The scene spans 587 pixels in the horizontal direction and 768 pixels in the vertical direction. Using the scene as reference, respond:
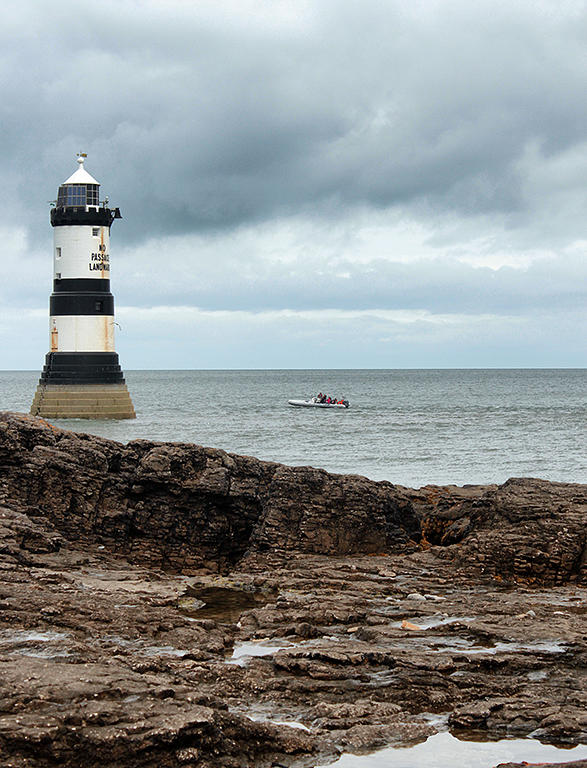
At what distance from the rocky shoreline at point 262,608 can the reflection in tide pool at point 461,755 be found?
15 centimetres

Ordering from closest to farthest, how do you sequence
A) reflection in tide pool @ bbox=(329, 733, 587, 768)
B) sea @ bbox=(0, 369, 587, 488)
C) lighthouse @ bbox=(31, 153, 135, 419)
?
reflection in tide pool @ bbox=(329, 733, 587, 768) < sea @ bbox=(0, 369, 587, 488) < lighthouse @ bbox=(31, 153, 135, 419)

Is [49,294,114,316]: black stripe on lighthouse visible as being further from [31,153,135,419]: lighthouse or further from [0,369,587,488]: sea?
[0,369,587,488]: sea

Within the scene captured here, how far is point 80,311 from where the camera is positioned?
51.3m

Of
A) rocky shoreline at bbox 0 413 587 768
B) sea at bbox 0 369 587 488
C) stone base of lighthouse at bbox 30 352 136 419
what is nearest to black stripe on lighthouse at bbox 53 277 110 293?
stone base of lighthouse at bbox 30 352 136 419

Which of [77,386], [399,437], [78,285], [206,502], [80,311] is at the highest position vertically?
[78,285]

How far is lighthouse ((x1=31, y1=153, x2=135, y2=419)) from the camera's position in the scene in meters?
51.3

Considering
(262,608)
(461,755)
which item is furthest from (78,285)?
(461,755)

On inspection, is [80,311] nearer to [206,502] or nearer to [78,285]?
[78,285]

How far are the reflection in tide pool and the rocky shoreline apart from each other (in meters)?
0.15

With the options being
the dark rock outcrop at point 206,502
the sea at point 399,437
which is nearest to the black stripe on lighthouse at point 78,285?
the sea at point 399,437

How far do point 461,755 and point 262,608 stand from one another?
5.19 meters

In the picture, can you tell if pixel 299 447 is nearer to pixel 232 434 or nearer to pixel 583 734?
pixel 232 434

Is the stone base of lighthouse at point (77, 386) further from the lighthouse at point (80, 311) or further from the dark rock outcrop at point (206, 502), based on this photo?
the dark rock outcrop at point (206, 502)

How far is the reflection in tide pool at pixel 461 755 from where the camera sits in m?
8.27
